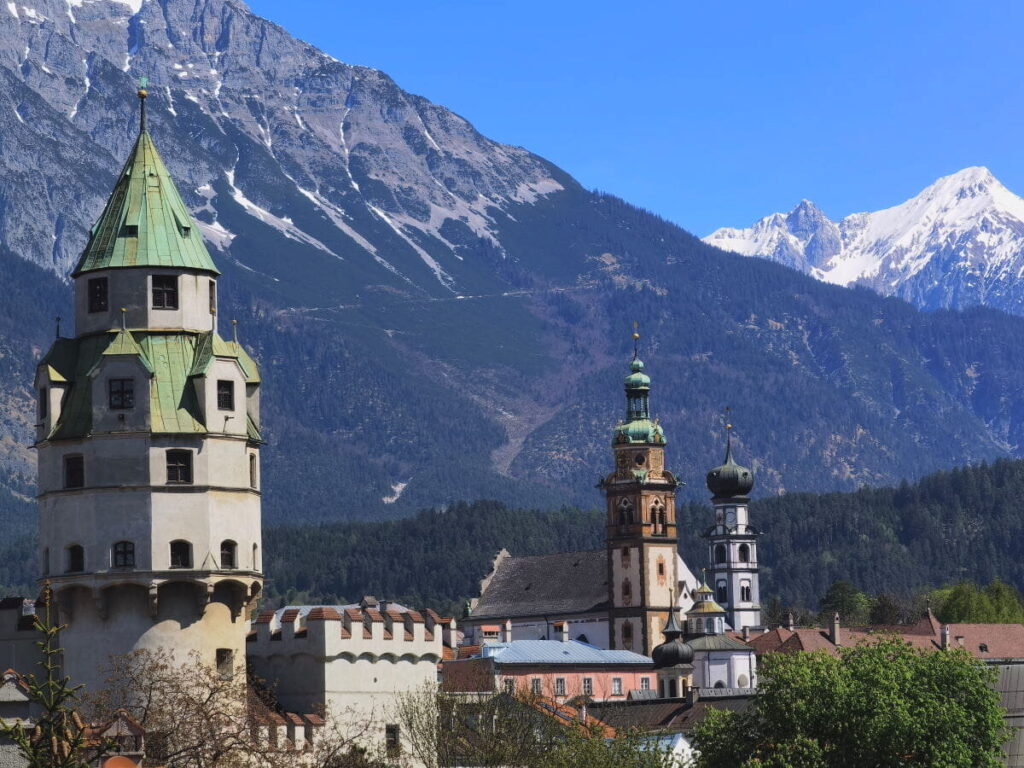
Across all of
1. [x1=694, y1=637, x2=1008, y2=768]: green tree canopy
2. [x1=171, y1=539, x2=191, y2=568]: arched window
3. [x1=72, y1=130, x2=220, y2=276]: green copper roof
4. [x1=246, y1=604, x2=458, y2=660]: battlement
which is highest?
[x1=72, y1=130, x2=220, y2=276]: green copper roof

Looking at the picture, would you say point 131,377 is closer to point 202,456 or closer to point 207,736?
point 202,456

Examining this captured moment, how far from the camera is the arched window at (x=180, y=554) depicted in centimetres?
7588

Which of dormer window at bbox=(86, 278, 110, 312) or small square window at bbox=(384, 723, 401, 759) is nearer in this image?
small square window at bbox=(384, 723, 401, 759)

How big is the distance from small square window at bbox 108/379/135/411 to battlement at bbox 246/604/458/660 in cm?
928

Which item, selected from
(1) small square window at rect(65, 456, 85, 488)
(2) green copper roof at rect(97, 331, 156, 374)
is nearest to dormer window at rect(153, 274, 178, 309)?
(2) green copper roof at rect(97, 331, 156, 374)

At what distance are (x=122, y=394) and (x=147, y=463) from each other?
241 cm

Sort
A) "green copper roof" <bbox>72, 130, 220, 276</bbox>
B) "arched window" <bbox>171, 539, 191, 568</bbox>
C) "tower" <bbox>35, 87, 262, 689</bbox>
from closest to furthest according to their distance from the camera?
"tower" <bbox>35, 87, 262, 689</bbox> < "arched window" <bbox>171, 539, 191, 568</bbox> < "green copper roof" <bbox>72, 130, 220, 276</bbox>

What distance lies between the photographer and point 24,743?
1610 inches

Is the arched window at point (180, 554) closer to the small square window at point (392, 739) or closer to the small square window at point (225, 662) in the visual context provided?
the small square window at point (225, 662)

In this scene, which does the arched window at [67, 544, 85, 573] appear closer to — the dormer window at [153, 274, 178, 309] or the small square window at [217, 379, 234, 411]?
the small square window at [217, 379, 234, 411]

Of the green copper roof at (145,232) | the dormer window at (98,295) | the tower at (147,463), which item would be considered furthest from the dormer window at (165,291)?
the dormer window at (98,295)

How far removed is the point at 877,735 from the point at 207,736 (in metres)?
31.7

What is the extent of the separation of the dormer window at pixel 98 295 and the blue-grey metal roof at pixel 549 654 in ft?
338

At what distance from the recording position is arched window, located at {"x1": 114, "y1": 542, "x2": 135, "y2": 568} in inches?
2982
